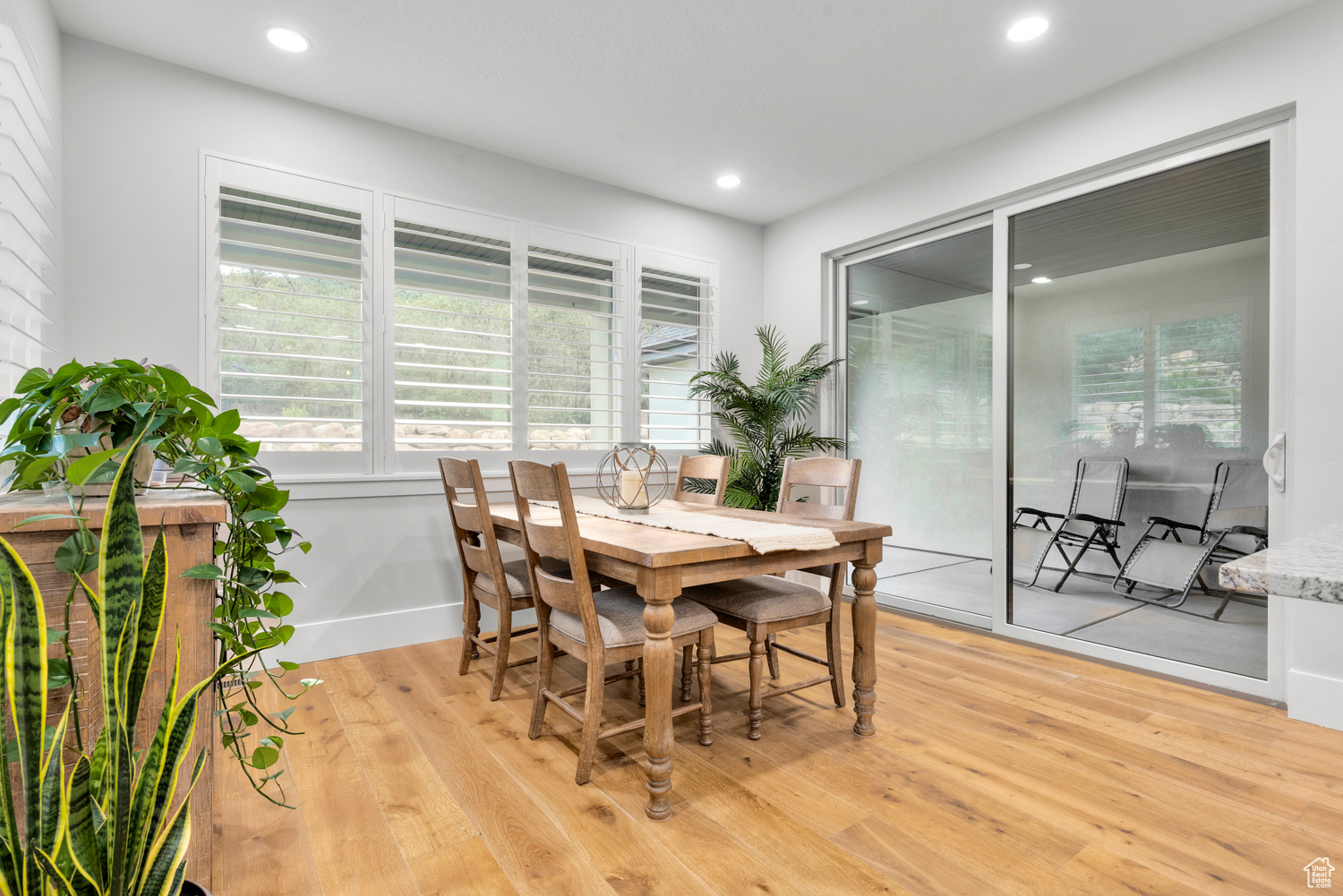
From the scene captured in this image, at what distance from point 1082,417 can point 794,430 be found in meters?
1.68

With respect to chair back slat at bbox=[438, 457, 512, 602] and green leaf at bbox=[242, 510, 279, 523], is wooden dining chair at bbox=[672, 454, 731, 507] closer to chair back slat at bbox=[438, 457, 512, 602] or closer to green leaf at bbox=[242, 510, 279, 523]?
chair back slat at bbox=[438, 457, 512, 602]

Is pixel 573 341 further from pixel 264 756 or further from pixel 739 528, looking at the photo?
pixel 264 756

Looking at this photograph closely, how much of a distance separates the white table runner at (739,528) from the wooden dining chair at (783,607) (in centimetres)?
25

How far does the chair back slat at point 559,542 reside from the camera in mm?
1895

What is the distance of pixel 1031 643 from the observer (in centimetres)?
330

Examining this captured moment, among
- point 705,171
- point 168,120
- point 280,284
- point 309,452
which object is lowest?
point 309,452

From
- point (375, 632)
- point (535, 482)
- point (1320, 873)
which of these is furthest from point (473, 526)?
point (1320, 873)

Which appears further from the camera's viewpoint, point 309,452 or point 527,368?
point 527,368

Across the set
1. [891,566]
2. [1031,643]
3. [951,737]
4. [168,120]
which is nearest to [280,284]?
[168,120]

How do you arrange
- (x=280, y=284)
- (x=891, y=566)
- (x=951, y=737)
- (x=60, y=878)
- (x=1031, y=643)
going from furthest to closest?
(x=891, y=566) < (x=1031, y=643) < (x=280, y=284) < (x=951, y=737) < (x=60, y=878)

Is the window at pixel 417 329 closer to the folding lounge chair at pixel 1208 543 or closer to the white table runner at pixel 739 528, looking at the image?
the white table runner at pixel 739 528

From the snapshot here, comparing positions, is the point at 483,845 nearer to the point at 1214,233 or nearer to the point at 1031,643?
the point at 1031,643

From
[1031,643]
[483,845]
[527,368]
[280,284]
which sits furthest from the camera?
[527,368]

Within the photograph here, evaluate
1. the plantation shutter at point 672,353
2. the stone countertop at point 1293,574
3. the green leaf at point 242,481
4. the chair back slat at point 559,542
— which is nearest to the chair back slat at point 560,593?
the chair back slat at point 559,542
